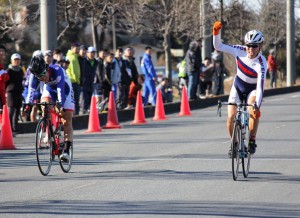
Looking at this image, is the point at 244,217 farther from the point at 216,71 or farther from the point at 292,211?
the point at 216,71

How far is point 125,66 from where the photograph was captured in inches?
1041

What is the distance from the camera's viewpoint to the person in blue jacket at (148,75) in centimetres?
2789

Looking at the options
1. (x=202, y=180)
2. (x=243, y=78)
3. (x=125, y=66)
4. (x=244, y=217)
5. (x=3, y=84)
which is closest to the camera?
(x=244, y=217)

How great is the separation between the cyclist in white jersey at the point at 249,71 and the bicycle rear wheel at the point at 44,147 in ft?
8.66

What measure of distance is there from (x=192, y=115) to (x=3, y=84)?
345 inches

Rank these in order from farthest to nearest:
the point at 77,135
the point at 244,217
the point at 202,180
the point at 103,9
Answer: the point at 103,9 → the point at 77,135 → the point at 202,180 → the point at 244,217

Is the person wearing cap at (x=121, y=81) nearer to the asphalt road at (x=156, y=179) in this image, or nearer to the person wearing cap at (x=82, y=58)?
the person wearing cap at (x=82, y=58)

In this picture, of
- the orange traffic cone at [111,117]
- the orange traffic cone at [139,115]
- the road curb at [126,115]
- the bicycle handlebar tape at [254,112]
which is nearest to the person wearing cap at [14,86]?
the road curb at [126,115]

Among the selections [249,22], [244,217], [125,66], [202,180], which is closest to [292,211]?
[244,217]

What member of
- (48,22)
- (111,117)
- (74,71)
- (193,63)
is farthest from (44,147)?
(193,63)

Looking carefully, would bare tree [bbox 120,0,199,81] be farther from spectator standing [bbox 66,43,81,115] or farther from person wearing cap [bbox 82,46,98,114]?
spectator standing [bbox 66,43,81,115]

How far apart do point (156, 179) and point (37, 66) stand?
7.96 feet

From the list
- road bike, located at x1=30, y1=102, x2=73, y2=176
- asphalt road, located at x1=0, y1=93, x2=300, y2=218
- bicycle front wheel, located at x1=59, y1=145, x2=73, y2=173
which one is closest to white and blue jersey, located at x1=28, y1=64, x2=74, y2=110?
road bike, located at x1=30, y1=102, x2=73, y2=176

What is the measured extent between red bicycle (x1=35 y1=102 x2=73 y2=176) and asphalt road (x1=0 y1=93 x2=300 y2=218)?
0.70ft
